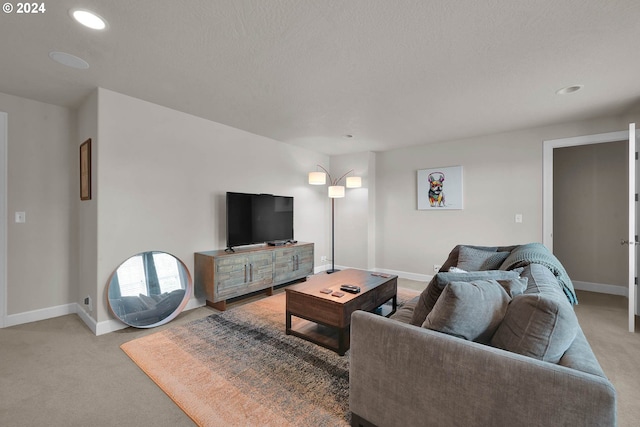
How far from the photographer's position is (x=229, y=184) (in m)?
3.86

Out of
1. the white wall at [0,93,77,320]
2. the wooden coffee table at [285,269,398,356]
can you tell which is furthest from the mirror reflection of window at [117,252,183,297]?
the wooden coffee table at [285,269,398,356]

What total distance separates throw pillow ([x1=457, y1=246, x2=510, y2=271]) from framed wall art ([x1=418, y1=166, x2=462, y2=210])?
1805mm

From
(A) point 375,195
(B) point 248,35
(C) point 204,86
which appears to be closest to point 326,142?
(A) point 375,195

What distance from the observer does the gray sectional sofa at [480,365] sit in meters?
0.96

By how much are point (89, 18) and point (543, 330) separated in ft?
9.66

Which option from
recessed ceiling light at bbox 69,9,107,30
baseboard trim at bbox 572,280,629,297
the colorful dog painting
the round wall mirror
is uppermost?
recessed ceiling light at bbox 69,9,107,30

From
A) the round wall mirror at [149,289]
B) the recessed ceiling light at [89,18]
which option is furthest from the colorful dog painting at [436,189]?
the recessed ceiling light at [89,18]

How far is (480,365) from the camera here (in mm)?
1086

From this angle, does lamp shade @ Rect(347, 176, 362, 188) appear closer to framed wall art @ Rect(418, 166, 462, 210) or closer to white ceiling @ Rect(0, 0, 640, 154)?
framed wall art @ Rect(418, 166, 462, 210)

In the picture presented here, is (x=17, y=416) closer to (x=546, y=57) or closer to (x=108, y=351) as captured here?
(x=108, y=351)

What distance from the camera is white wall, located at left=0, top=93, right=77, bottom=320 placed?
2.83 meters

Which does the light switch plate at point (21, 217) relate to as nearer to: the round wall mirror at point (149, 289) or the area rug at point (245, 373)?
the round wall mirror at point (149, 289)

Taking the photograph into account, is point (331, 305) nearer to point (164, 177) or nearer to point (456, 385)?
point (456, 385)

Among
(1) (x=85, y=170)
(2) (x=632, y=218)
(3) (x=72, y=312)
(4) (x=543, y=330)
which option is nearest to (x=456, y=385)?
(4) (x=543, y=330)
